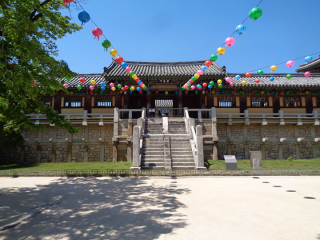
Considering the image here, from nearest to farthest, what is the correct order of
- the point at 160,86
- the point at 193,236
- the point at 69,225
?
the point at 193,236 → the point at 69,225 → the point at 160,86

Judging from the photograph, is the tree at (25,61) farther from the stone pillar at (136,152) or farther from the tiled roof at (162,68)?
the tiled roof at (162,68)

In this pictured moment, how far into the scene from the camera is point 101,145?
16.8 meters

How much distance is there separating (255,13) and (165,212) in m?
7.88

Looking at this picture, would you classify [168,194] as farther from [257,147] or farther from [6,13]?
[257,147]

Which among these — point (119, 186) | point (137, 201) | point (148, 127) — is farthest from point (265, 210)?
point (148, 127)

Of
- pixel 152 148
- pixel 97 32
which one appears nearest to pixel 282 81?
pixel 152 148

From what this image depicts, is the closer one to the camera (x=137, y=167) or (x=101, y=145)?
(x=137, y=167)

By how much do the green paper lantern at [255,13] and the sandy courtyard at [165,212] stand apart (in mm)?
6633

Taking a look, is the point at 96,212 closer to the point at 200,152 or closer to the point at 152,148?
the point at 200,152

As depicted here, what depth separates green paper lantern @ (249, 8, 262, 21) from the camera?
7.54 metres

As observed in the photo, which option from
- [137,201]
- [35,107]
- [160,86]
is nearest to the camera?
[137,201]

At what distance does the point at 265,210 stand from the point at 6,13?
8.42 m

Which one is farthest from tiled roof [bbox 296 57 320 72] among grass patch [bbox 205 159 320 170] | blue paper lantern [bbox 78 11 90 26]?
blue paper lantern [bbox 78 11 90 26]

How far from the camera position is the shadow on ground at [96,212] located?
12.0 ft
